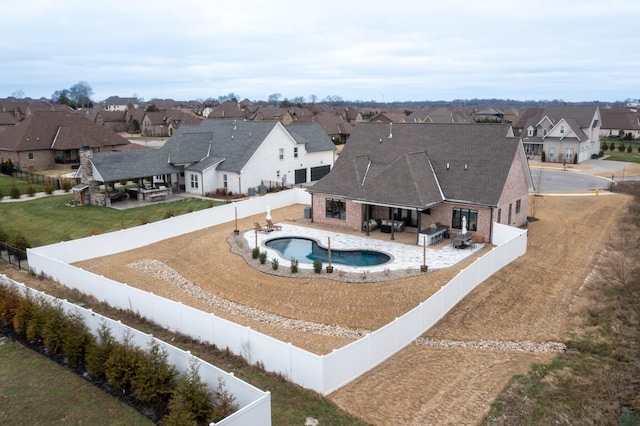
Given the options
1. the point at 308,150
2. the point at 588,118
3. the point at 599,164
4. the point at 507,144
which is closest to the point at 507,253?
the point at 507,144

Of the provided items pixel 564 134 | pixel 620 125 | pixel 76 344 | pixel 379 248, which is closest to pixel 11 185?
pixel 379 248

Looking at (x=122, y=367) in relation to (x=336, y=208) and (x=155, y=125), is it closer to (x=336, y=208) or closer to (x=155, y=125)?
(x=336, y=208)

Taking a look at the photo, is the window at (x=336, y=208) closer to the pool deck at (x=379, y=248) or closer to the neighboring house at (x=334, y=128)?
the pool deck at (x=379, y=248)

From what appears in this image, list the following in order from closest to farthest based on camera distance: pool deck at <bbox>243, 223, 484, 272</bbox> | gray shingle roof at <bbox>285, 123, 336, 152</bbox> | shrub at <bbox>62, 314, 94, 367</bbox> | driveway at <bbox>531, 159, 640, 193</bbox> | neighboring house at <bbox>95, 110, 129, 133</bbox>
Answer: shrub at <bbox>62, 314, 94, 367</bbox> < pool deck at <bbox>243, 223, 484, 272</bbox> < driveway at <bbox>531, 159, 640, 193</bbox> < gray shingle roof at <bbox>285, 123, 336, 152</bbox> < neighboring house at <bbox>95, 110, 129, 133</bbox>

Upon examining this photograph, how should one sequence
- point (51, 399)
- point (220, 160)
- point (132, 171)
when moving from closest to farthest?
point (51, 399) < point (132, 171) < point (220, 160)

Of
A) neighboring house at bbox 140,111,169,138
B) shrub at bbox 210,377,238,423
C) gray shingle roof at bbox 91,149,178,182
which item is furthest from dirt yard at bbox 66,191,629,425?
neighboring house at bbox 140,111,169,138

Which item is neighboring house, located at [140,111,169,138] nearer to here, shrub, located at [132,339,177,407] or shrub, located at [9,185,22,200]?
shrub, located at [9,185,22,200]
